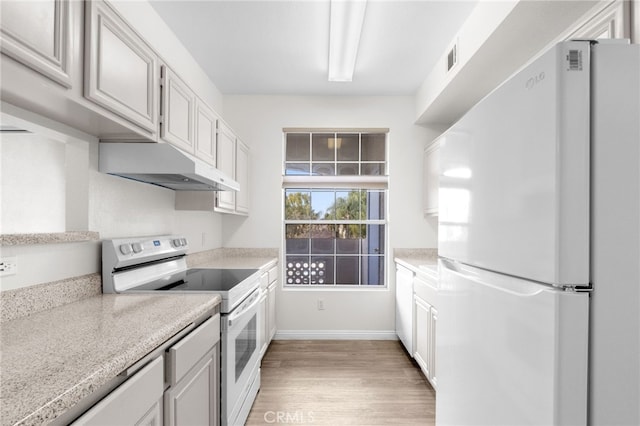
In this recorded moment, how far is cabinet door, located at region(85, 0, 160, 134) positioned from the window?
7.28 feet

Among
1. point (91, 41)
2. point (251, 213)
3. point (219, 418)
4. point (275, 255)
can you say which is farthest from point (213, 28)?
point (219, 418)

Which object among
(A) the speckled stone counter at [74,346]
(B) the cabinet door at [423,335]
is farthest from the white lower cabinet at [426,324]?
(A) the speckled stone counter at [74,346]

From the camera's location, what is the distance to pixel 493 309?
3.62 ft

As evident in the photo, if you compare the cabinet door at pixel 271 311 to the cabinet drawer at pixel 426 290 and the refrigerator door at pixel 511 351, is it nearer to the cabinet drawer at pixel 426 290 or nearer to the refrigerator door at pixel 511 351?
the cabinet drawer at pixel 426 290

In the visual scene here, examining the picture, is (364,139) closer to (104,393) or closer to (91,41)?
(91,41)

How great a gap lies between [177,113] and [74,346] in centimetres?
139

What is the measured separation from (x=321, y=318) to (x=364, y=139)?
209cm

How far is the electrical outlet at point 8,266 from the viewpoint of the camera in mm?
1203

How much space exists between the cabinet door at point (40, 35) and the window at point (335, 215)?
2.76 m

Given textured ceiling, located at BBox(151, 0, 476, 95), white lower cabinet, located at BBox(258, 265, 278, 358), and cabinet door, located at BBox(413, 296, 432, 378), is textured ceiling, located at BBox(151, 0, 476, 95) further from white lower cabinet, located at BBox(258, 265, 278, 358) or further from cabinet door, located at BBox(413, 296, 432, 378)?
cabinet door, located at BBox(413, 296, 432, 378)

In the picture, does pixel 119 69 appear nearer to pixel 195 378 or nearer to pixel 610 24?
pixel 195 378

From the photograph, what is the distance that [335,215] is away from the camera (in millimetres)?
3852

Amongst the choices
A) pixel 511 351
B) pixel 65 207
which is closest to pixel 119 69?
pixel 65 207

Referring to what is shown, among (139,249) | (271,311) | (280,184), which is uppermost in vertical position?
(280,184)
